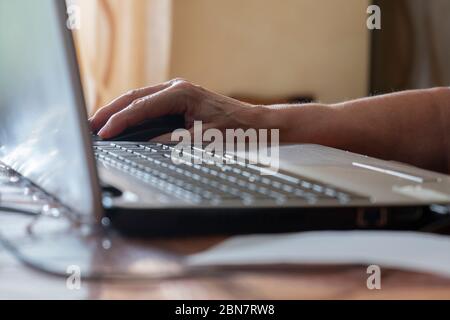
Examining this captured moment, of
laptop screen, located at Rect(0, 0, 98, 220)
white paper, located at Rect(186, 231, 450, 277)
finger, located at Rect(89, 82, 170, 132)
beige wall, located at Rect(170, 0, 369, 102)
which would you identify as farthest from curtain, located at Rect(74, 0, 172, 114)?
white paper, located at Rect(186, 231, 450, 277)

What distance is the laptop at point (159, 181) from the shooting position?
1.40 feet

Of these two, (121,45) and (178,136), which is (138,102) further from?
(121,45)

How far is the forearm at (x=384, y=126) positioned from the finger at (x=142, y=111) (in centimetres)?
14

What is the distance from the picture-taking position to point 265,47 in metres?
2.96

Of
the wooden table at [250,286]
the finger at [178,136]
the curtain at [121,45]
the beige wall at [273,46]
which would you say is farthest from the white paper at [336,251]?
the beige wall at [273,46]

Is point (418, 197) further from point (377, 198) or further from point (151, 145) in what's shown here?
point (151, 145)

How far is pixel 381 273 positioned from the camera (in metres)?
0.39

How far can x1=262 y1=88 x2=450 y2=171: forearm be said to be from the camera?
886 millimetres

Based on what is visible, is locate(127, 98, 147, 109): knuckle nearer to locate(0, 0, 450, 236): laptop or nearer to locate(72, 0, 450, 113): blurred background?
locate(0, 0, 450, 236): laptop

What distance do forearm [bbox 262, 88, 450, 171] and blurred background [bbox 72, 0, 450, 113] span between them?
1715 mm

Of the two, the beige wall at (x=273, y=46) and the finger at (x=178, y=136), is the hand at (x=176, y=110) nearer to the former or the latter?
the finger at (x=178, y=136)

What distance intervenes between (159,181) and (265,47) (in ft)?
8.25
